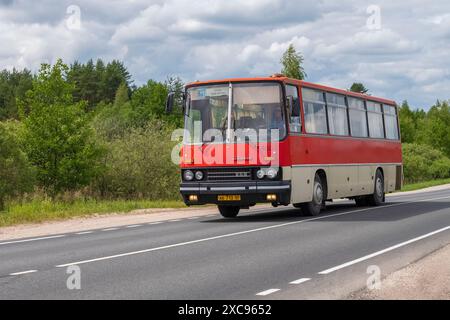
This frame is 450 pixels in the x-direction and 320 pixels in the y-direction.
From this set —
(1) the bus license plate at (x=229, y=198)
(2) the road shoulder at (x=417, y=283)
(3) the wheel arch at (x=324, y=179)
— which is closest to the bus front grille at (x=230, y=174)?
(1) the bus license plate at (x=229, y=198)

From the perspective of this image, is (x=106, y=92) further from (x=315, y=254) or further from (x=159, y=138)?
(x=315, y=254)

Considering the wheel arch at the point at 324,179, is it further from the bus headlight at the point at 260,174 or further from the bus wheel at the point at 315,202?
the bus headlight at the point at 260,174

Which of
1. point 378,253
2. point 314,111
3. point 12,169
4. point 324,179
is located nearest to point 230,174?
point 314,111

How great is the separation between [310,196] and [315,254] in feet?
25.3

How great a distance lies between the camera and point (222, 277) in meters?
9.84

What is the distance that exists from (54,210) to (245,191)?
781 cm

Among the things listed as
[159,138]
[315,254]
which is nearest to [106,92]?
[159,138]

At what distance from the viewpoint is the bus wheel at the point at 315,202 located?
800 inches

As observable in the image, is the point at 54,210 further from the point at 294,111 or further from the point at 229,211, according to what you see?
the point at 294,111

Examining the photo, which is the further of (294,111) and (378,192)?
(378,192)

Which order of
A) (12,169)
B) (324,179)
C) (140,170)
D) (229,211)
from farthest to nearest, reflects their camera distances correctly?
(140,170)
(12,169)
(229,211)
(324,179)

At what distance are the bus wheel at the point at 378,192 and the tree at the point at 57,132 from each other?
1068cm

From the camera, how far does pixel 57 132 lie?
2902 cm

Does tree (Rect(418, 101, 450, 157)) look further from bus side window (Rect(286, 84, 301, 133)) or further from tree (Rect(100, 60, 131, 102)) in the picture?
bus side window (Rect(286, 84, 301, 133))
